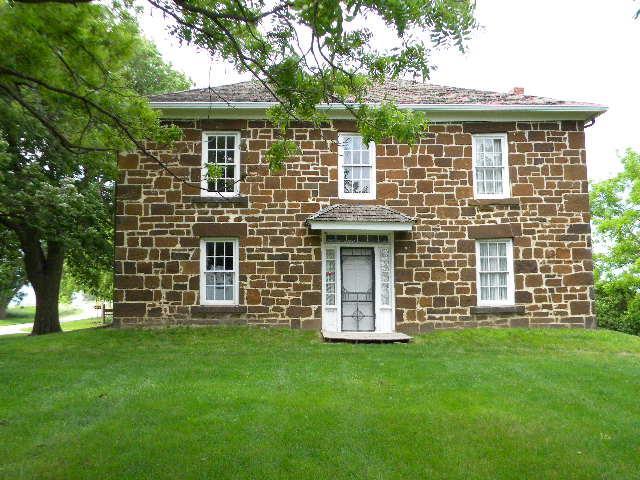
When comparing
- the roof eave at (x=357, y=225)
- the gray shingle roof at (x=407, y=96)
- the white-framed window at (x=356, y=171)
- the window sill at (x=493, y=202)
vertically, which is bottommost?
the roof eave at (x=357, y=225)

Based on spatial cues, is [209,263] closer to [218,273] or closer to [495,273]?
[218,273]

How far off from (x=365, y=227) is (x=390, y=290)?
182 cm

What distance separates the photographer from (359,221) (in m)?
12.9

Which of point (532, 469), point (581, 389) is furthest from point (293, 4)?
point (581, 389)

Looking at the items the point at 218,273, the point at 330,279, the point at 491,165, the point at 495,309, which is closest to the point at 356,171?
the point at 330,279

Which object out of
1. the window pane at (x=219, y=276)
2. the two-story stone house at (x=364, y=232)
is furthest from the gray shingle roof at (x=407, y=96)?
the window pane at (x=219, y=276)

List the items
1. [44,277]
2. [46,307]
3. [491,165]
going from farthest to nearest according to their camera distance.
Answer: [46,307] < [44,277] < [491,165]


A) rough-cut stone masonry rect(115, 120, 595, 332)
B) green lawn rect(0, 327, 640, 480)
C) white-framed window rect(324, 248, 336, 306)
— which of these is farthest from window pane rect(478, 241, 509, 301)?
white-framed window rect(324, 248, 336, 306)

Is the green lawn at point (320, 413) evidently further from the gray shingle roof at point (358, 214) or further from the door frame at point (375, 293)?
the gray shingle roof at point (358, 214)

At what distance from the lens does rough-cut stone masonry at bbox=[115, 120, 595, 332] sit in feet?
44.3

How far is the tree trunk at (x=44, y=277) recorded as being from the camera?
17.2m

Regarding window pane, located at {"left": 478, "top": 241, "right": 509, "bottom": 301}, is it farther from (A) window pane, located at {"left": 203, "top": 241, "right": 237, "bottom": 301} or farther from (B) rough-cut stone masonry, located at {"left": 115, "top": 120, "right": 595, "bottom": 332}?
(A) window pane, located at {"left": 203, "top": 241, "right": 237, "bottom": 301}

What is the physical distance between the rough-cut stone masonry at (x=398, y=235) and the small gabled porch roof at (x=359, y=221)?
0.62 metres

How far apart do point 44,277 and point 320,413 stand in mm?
13952
